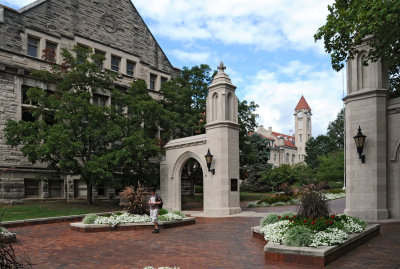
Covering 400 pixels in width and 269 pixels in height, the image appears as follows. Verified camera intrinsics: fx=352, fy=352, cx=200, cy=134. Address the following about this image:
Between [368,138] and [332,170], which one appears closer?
[368,138]

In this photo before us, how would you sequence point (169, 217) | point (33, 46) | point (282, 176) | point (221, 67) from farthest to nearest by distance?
point (282, 176)
point (33, 46)
point (221, 67)
point (169, 217)

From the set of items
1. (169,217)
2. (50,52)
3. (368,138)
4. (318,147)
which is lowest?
(169,217)

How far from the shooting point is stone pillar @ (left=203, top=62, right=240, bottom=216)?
58.9 ft

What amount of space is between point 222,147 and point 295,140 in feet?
249

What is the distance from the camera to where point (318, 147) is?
223ft

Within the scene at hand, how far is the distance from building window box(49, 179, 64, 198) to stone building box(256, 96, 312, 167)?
200ft

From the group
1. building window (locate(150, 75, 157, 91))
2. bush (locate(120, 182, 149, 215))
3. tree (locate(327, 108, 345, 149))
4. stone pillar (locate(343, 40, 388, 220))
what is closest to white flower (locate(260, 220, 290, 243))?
bush (locate(120, 182, 149, 215))

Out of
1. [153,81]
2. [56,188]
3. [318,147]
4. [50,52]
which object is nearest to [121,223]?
[56,188]

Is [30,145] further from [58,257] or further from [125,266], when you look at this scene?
[125,266]

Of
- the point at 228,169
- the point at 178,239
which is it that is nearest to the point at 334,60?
the point at 178,239

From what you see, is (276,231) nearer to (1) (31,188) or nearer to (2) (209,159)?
(2) (209,159)

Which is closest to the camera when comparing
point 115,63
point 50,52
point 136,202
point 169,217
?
point 169,217

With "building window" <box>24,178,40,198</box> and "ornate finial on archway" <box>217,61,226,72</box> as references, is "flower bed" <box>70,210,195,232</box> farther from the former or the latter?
"building window" <box>24,178,40,198</box>

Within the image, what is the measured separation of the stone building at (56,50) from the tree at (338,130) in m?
47.0
